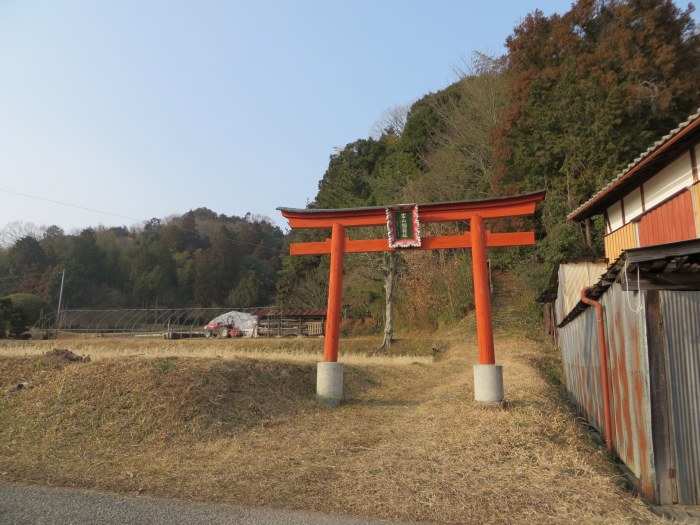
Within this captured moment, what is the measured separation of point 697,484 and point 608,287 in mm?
2493

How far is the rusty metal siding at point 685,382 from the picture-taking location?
4.57 m

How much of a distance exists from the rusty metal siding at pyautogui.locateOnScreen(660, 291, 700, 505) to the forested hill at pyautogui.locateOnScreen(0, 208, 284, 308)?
50794 mm

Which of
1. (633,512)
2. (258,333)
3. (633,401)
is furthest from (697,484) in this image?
(258,333)

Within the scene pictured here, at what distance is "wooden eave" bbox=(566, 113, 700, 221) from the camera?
880 cm

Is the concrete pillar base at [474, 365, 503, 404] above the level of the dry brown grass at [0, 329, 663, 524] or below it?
Result: above

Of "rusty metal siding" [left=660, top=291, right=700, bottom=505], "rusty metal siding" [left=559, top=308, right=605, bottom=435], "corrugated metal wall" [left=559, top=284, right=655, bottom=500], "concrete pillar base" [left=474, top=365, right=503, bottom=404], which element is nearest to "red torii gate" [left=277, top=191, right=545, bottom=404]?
"concrete pillar base" [left=474, top=365, right=503, bottom=404]

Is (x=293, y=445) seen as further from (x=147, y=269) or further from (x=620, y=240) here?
(x=147, y=269)

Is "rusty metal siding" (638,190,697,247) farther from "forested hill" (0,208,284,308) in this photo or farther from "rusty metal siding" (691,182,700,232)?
"forested hill" (0,208,284,308)

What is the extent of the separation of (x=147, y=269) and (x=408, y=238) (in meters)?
57.7

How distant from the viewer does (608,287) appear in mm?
6332

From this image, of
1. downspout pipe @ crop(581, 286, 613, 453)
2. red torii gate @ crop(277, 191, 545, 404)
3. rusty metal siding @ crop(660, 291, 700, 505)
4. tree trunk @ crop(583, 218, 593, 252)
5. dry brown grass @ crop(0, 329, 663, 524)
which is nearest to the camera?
rusty metal siding @ crop(660, 291, 700, 505)

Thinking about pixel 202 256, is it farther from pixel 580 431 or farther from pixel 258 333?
pixel 580 431

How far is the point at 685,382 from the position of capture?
4.70 meters

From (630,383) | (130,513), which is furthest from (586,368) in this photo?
(130,513)
